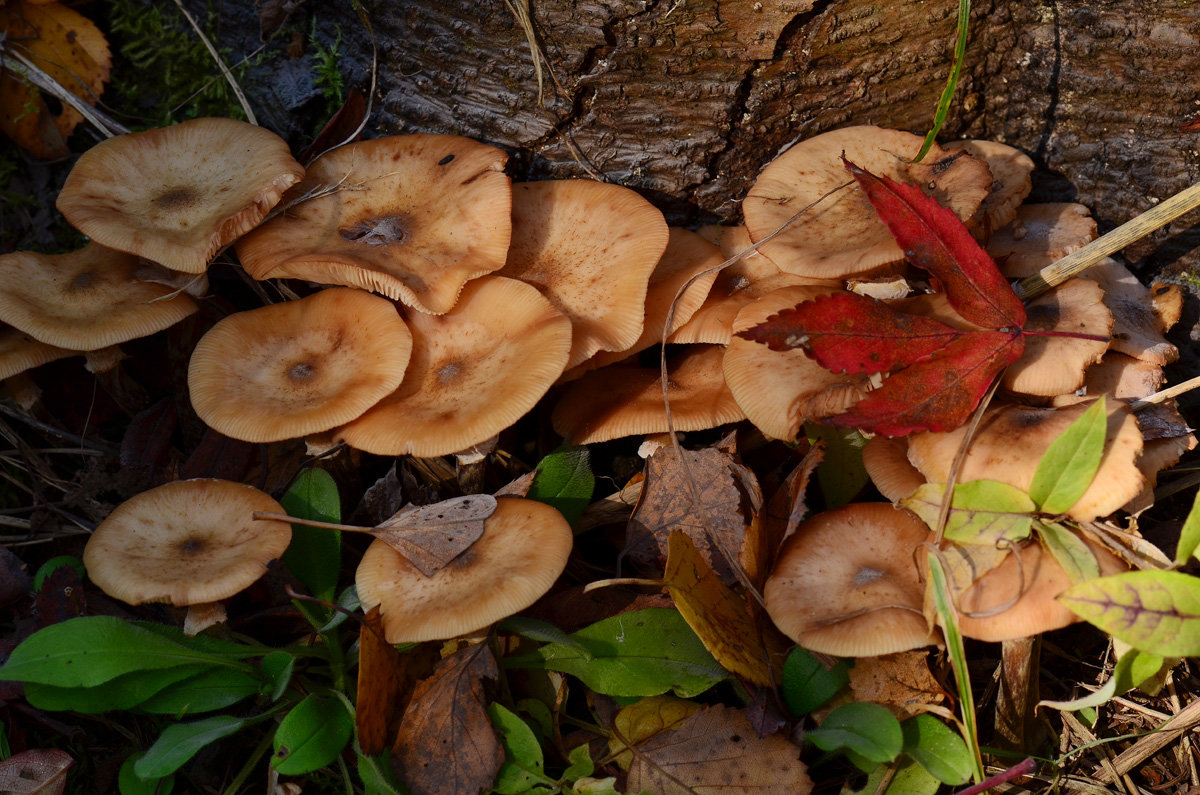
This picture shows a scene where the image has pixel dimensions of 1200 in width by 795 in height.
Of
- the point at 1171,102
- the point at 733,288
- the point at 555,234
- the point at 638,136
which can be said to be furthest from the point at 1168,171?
the point at 555,234

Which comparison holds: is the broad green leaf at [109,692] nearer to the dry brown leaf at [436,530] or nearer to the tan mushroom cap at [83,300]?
the dry brown leaf at [436,530]

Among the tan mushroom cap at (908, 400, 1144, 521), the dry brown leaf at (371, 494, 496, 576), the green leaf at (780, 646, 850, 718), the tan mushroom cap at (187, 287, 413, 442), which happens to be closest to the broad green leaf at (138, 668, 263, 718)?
the dry brown leaf at (371, 494, 496, 576)

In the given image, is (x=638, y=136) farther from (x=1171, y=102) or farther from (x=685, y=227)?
(x=1171, y=102)

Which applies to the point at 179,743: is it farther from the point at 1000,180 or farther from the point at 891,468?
the point at 1000,180

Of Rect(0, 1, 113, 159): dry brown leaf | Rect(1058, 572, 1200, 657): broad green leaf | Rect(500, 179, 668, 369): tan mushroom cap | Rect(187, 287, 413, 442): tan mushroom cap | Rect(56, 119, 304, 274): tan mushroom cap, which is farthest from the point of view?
Rect(0, 1, 113, 159): dry brown leaf

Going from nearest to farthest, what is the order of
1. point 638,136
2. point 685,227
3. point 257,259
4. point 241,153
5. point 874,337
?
1. point 874,337
2. point 257,259
3. point 241,153
4. point 638,136
5. point 685,227

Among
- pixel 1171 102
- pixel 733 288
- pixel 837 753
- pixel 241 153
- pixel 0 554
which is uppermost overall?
pixel 1171 102

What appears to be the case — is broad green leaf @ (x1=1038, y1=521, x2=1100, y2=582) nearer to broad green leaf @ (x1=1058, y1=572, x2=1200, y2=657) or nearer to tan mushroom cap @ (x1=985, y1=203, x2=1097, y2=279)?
broad green leaf @ (x1=1058, y1=572, x2=1200, y2=657)
